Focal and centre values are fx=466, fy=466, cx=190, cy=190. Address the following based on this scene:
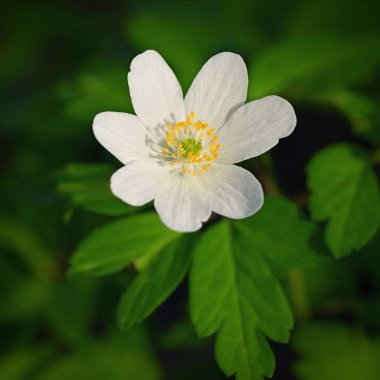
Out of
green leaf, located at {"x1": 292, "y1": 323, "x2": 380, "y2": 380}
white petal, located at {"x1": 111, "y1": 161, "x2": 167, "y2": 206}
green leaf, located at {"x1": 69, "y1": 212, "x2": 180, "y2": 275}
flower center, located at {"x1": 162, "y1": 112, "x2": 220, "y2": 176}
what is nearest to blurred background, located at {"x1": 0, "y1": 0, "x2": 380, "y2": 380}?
green leaf, located at {"x1": 292, "y1": 323, "x2": 380, "y2": 380}

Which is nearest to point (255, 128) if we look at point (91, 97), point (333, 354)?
point (91, 97)

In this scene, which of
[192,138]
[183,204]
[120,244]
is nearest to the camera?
[183,204]

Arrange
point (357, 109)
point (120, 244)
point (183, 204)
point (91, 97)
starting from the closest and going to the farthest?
point (183, 204), point (120, 244), point (357, 109), point (91, 97)

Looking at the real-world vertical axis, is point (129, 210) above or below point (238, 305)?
above

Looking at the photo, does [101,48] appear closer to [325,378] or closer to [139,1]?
[139,1]

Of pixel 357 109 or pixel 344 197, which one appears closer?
pixel 344 197

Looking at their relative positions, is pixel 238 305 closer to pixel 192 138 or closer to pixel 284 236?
pixel 284 236
